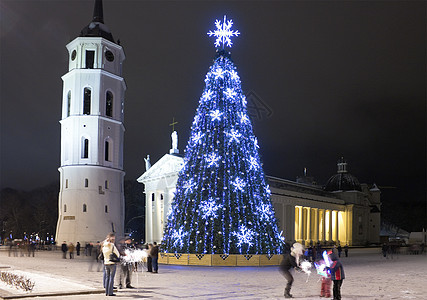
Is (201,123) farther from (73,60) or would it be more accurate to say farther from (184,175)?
(73,60)

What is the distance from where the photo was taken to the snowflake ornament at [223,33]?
108 feet

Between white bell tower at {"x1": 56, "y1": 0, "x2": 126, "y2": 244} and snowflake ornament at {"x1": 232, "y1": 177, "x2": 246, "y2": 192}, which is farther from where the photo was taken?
white bell tower at {"x1": 56, "y1": 0, "x2": 126, "y2": 244}

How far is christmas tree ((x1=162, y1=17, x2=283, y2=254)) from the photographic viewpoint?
29.7 metres

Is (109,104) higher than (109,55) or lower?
lower

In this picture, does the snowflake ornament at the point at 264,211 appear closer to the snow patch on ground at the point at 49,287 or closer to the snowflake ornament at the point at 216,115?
the snowflake ornament at the point at 216,115

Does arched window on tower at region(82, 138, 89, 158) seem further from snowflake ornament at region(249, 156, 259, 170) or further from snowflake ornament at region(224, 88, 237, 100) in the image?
snowflake ornament at region(249, 156, 259, 170)

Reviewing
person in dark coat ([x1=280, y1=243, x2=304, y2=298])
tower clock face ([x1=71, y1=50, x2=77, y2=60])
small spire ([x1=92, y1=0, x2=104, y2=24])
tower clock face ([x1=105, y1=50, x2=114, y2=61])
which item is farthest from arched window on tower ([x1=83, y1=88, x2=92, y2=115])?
person in dark coat ([x1=280, y1=243, x2=304, y2=298])

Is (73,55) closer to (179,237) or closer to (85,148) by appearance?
(85,148)

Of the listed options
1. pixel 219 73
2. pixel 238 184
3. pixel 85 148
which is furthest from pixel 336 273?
pixel 85 148

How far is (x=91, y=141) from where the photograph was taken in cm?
5916

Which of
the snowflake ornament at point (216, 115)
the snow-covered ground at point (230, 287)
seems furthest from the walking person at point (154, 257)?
the snowflake ornament at point (216, 115)

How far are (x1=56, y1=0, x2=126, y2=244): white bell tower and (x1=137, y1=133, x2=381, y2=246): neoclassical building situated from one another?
25.6ft

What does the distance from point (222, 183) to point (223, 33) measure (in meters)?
9.49

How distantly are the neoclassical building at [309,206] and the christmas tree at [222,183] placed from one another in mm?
27429
